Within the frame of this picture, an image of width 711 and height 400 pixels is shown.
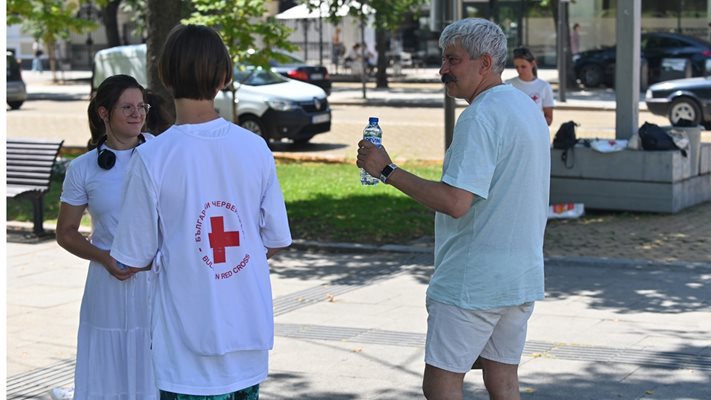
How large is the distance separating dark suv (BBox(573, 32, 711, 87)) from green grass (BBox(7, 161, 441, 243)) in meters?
17.9

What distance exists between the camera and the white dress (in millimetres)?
4738

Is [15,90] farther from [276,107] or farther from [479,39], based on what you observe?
[479,39]

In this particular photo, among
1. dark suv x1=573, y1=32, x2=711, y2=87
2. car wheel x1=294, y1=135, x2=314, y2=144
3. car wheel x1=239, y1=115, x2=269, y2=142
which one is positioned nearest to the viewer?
car wheel x1=239, y1=115, x2=269, y2=142

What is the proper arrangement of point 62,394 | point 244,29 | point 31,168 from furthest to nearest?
point 244,29 < point 31,168 < point 62,394

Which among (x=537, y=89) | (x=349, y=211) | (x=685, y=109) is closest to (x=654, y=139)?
(x=537, y=89)

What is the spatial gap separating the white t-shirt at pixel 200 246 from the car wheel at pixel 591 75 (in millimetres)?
32689

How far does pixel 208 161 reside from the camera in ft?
12.1

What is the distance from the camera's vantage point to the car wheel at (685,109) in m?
22.5

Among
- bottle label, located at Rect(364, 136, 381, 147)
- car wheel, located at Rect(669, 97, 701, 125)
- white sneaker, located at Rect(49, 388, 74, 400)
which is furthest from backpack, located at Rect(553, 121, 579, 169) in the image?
car wheel, located at Rect(669, 97, 701, 125)

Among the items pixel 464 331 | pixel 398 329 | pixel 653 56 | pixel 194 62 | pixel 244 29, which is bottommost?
pixel 398 329

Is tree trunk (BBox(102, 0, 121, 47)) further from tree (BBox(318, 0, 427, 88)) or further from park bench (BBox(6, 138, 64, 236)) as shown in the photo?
park bench (BBox(6, 138, 64, 236))

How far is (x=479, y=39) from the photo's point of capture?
4.33 m

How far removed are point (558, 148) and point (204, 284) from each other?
32.0 feet

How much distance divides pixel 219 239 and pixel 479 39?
1274 mm
